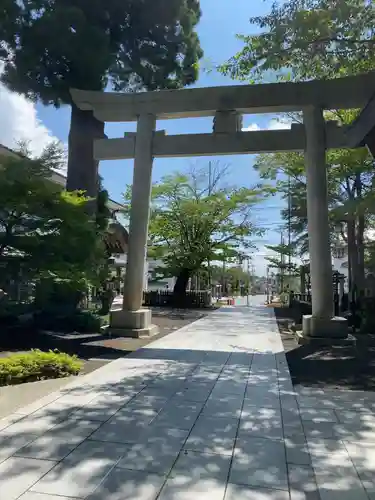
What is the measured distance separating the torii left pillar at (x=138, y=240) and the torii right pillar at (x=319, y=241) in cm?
378

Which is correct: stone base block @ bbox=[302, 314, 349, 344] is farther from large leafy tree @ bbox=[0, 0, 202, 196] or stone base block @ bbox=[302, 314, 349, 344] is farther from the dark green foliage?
large leafy tree @ bbox=[0, 0, 202, 196]

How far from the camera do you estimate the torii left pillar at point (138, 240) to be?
31.9 ft

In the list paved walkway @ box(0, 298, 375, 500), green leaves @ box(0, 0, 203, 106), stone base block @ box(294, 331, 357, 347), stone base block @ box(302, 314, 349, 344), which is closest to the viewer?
paved walkway @ box(0, 298, 375, 500)

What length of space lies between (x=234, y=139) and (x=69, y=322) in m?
6.12

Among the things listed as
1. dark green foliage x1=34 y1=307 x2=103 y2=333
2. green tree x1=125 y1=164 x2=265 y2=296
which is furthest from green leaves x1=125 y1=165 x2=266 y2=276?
dark green foliage x1=34 y1=307 x2=103 y2=333

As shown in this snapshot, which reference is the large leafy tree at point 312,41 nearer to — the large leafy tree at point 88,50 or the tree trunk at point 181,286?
the large leafy tree at point 88,50

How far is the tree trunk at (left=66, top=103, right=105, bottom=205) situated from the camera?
12.0 m

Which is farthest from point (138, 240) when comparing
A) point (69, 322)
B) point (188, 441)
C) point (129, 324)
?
point (188, 441)

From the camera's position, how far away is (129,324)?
966 centimetres

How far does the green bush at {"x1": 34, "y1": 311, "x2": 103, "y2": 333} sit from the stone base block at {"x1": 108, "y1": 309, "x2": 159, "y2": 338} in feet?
2.33

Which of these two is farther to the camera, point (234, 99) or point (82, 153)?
point (82, 153)

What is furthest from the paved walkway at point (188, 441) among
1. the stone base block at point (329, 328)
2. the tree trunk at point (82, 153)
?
the tree trunk at point (82, 153)

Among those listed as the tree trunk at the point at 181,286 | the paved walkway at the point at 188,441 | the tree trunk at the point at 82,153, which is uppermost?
the tree trunk at the point at 82,153

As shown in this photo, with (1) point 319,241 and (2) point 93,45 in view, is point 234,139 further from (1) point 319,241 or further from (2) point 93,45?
(2) point 93,45
